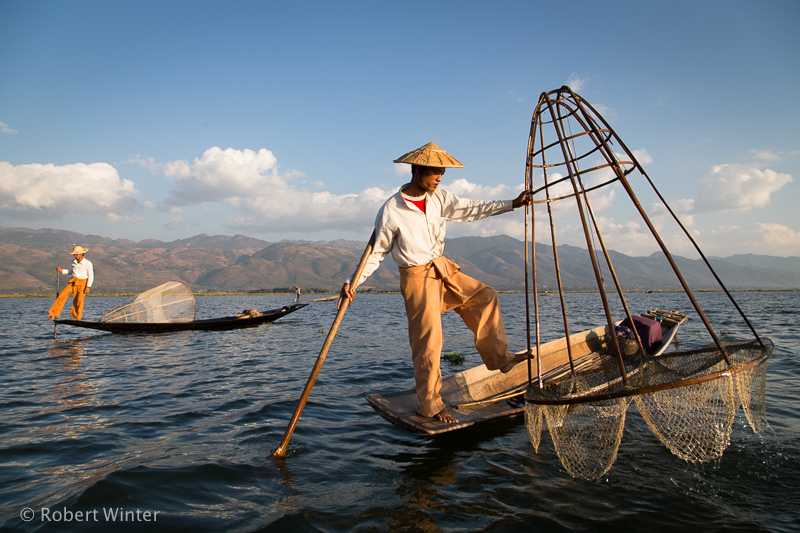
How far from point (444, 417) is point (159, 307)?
1561cm

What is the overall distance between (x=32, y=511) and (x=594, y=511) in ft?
14.4

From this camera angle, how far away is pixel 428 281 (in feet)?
15.2

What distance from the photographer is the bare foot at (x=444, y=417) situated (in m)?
4.55

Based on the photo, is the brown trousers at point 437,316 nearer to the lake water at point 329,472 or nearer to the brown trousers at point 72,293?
the lake water at point 329,472

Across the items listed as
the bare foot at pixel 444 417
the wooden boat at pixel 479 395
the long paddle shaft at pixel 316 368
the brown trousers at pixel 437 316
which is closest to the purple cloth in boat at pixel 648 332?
the wooden boat at pixel 479 395

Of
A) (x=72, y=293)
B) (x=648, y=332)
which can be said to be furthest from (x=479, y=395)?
(x=72, y=293)

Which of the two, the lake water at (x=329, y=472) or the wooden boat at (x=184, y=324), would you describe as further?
the wooden boat at (x=184, y=324)

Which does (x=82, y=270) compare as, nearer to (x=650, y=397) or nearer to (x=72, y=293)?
(x=72, y=293)

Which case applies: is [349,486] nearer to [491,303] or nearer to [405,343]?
[491,303]

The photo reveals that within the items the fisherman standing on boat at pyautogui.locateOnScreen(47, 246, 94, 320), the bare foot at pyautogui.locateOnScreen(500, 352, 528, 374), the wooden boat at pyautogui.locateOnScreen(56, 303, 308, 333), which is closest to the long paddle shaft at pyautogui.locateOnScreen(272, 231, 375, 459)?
the bare foot at pyautogui.locateOnScreen(500, 352, 528, 374)

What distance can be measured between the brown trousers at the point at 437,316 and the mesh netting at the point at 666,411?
2.51ft

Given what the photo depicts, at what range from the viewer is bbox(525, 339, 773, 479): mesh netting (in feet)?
12.0

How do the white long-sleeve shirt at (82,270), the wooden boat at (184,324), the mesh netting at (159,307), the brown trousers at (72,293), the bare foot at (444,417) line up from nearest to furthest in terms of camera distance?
the bare foot at (444,417), the white long-sleeve shirt at (82,270), the brown trousers at (72,293), the wooden boat at (184,324), the mesh netting at (159,307)

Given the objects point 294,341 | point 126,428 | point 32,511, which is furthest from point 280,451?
point 294,341
